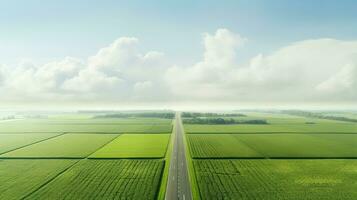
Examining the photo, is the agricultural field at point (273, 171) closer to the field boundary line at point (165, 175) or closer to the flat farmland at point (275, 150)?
the flat farmland at point (275, 150)

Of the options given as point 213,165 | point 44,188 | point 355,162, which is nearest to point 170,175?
point 213,165

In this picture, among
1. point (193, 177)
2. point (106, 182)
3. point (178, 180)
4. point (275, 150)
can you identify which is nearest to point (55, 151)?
point (106, 182)

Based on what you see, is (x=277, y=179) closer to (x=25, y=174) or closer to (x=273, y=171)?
(x=273, y=171)

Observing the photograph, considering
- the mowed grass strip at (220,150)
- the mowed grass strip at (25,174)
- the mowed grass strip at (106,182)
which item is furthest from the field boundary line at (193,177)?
the mowed grass strip at (25,174)

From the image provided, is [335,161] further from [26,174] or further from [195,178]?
[26,174]

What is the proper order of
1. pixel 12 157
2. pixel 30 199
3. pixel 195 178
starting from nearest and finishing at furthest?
pixel 30 199 < pixel 195 178 < pixel 12 157
